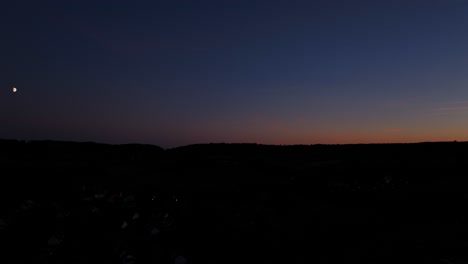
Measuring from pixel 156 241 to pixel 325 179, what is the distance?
11565mm

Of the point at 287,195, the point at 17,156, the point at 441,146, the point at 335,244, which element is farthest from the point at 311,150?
the point at 335,244

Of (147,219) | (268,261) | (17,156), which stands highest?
(17,156)

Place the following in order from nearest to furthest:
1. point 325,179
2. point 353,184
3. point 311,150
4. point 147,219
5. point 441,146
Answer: point 147,219 < point 353,184 < point 325,179 < point 441,146 < point 311,150

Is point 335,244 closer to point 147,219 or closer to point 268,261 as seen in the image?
point 268,261

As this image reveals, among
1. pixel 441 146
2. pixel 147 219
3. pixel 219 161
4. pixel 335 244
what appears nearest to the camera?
pixel 335 244

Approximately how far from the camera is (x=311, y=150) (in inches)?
1374

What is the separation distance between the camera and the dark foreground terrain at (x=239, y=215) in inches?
332

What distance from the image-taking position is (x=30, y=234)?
9625mm

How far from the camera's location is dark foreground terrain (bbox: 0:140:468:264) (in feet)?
27.7

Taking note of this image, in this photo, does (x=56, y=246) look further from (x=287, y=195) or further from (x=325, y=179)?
(x=325, y=179)

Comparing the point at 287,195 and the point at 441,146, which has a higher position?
the point at 441,146

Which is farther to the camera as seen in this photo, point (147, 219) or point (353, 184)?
point (353, 184)

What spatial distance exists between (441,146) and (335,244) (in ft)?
77.6

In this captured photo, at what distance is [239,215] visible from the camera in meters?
11.6
